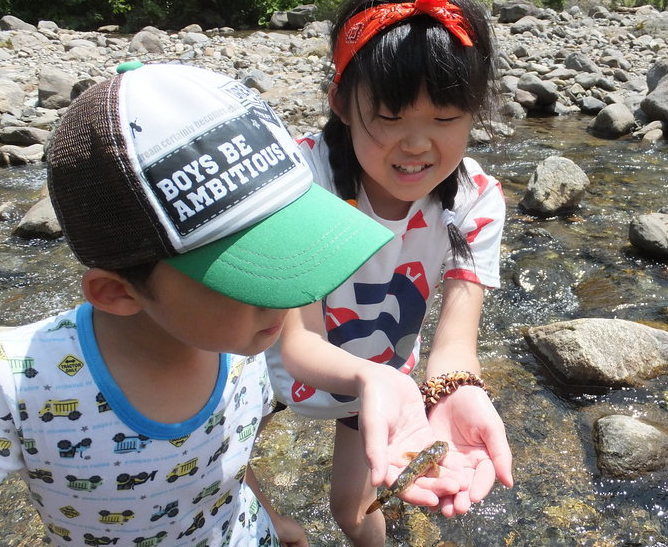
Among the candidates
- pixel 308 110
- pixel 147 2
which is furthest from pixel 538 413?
pixel 147 2

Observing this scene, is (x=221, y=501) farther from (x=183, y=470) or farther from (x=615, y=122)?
(x=615, y=122)

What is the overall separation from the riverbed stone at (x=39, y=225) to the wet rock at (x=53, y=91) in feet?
16.8

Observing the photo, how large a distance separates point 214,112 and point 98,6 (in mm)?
26468

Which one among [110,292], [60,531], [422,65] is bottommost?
[60,531]

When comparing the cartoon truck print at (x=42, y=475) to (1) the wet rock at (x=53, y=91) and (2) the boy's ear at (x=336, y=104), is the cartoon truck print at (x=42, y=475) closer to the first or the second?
(2) the boy's ear at (x=336, y=104)

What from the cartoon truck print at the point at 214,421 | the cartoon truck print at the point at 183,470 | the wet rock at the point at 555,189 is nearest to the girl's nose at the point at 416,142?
the cartoon truck print at the point at 214,421

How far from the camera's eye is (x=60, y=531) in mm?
1602

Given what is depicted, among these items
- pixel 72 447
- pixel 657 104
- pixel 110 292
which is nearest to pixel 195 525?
pixel 72 447

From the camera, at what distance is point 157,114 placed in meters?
1.29

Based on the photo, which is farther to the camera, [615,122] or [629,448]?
[615,122]

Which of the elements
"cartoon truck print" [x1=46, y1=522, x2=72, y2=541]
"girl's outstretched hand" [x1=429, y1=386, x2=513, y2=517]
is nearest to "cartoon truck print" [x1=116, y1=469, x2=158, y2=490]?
"cartoon truck print" [x1=46, y1=522, x2=72, y2=541]

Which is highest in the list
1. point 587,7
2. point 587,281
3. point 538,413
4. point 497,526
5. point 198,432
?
point 198,432

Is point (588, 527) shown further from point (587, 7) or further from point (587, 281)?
point (587, 7)

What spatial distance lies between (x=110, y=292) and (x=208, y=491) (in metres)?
0.62
